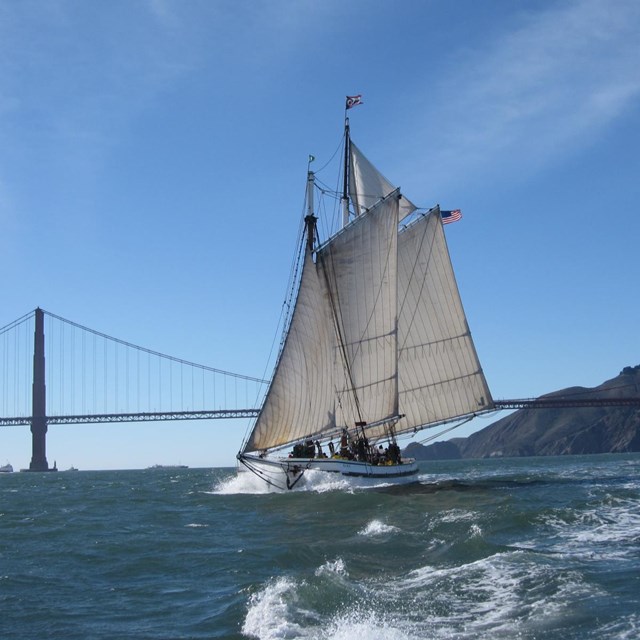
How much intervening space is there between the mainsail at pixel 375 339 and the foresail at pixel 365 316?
4cm

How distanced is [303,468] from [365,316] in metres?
6.82

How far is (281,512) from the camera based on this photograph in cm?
2825

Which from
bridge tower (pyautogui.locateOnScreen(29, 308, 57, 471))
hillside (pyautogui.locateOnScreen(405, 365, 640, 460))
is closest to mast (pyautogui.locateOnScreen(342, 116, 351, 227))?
bridge tower (pyautogui.locateOnScreen(29, 308, 57, 471))

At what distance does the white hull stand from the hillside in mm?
135258

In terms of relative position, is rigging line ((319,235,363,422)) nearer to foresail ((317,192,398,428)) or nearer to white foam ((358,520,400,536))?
foresail ((317,192,398,428))

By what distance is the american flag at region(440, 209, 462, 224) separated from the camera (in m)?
44.2

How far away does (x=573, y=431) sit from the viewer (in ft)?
595

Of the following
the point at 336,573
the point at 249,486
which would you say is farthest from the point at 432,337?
the point at 336,573

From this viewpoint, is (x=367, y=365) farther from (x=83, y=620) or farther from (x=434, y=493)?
(x=83, y=620)

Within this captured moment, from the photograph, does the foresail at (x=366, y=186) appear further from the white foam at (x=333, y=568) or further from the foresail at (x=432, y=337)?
the white foam at (x=333, y=568)

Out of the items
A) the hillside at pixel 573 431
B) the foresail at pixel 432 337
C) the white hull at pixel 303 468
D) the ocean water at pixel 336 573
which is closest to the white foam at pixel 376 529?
the ocean water at pixel 336 573

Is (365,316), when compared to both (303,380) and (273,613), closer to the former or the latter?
(303,380)

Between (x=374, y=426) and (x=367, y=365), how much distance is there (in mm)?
2869

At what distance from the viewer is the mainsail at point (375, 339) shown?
121 feet
